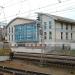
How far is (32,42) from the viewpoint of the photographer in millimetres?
43219

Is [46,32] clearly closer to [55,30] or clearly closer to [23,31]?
[55,30]

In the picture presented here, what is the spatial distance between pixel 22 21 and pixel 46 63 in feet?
93.3

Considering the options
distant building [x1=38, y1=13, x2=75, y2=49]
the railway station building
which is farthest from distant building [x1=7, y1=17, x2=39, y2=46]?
distant building [x1=38, y1=13, x2=75, y2=49]

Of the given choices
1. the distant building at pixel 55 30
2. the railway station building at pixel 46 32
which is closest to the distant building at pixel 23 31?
the railway station building at pixel 46 32

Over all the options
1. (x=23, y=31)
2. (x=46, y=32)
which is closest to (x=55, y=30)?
(x=46, y=32)

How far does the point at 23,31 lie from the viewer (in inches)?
1790

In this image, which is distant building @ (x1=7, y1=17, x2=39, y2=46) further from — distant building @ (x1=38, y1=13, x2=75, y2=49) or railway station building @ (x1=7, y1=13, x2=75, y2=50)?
distant building @ (x1=38, y1=13, x2=75, y2=49)

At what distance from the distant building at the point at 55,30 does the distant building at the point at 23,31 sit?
1819mm

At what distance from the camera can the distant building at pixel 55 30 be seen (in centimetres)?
4038

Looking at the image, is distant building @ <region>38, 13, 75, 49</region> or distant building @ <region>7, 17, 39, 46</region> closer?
distant building @ <region>38, 13, 75, 49</region>

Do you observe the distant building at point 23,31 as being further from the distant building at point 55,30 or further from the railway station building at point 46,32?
the distant building at point 55,30

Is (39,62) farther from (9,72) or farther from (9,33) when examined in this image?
(9,33)

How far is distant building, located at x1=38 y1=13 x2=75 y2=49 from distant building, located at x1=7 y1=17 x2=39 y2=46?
5.97 ft

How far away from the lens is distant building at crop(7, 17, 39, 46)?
141 ft
